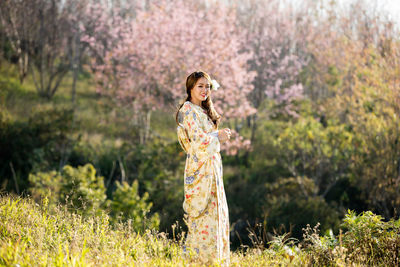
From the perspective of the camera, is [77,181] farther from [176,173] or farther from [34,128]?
[34,128]

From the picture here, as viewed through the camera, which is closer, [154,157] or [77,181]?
[77,181]

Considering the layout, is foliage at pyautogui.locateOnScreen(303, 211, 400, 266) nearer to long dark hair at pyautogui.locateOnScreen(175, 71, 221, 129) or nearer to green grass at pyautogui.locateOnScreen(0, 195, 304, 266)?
green grass at pyautogui.locateOnScreen(0, 195, 304, 266)

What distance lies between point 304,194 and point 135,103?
511cm

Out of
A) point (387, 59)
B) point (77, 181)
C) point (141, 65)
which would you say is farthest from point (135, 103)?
point (387, 59)

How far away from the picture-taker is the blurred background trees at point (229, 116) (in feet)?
24.5

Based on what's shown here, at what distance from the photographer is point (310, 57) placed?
15.8 metres

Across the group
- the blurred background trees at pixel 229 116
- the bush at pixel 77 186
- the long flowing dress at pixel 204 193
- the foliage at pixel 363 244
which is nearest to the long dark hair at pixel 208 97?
the long flowing dress at pixel 204 193

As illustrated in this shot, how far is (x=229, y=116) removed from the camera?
10789 mm

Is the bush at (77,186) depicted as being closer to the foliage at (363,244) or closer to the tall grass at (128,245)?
the tall grass at (128,245)

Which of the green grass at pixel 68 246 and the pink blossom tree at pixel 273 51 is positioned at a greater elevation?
the pink blossom tree at pixel 273 51

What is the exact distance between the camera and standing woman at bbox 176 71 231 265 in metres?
3.04

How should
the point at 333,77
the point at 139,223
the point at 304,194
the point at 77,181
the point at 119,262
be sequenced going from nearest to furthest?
the point at 119,262, the point at 139,223, the point at 77,181, the point at 304,194, the point at 333,77

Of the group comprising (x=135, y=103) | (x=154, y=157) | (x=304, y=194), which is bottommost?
(x=304, y=194)

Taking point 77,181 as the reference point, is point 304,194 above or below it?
below
